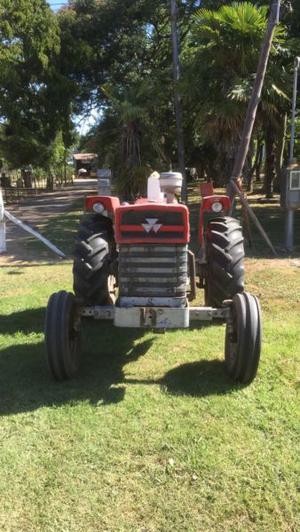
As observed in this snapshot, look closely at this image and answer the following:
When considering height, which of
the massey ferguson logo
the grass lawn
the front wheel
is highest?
the massey ferguson logo

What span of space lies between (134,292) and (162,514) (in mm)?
1732

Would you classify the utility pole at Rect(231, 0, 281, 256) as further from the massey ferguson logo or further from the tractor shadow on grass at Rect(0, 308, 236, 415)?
the massey ferguson logo

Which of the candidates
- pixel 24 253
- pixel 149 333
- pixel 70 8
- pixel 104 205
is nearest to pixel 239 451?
pixel 149 333

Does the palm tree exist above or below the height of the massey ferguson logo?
above

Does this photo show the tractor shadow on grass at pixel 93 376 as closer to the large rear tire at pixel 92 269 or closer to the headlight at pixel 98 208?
the large rear tire at pixel 92 269

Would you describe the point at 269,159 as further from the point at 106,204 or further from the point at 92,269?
the point at 92,269

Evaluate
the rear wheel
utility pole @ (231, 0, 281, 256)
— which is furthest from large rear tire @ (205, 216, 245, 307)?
utility pole @ (231, 0, 281, 256)

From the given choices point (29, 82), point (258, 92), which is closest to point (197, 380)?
point (258, 92)

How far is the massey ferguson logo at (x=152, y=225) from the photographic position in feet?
12.7

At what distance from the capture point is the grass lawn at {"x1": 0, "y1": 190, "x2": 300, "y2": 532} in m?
2.69

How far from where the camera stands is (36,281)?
753cm

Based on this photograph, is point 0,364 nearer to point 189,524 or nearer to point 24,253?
point 189,524

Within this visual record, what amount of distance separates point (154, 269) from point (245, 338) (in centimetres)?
85

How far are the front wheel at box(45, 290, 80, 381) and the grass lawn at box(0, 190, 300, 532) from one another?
0.15 metres
